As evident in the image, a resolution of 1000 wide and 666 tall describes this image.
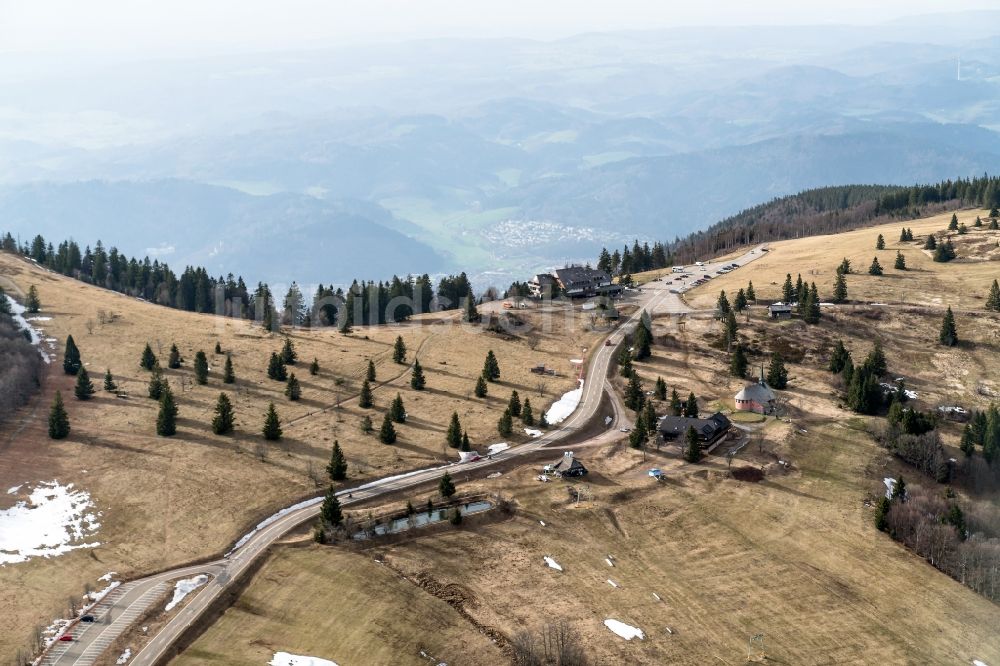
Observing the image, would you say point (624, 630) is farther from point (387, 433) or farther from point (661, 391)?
point (661, 391)

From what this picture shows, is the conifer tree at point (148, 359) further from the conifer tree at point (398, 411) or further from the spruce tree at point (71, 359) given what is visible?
the conifer tree at point (398, 411)

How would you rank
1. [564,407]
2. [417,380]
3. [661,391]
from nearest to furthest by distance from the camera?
[564,407]
[661,391]
[417,380]

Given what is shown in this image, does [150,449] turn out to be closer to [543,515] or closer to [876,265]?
[543,515]

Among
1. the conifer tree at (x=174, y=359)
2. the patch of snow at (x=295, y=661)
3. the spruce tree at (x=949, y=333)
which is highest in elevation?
the spruce tree at (x=949, y=333)

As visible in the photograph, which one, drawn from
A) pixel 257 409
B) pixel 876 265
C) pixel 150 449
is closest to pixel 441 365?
pixel 257 409

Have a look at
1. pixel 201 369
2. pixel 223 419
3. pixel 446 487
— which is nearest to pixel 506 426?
pixel 446 487

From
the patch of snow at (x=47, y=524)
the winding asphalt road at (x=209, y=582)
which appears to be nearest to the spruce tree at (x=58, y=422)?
the patch of snow at (x=47, y=524)

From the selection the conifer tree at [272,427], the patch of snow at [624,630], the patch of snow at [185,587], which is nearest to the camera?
the patch of snow at [624,630]
